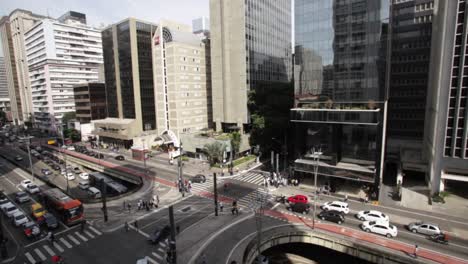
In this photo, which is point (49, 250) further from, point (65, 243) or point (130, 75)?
point (130, 75)

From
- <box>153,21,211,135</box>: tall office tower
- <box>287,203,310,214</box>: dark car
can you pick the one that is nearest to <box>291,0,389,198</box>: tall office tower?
<box>287,203,310,214</box>: dark car

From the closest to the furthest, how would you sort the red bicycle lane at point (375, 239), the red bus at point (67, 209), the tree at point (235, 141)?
the red bicycle lane at point (375, 239) < the red bus at point (67, 209) < the tree at point (235, 141)

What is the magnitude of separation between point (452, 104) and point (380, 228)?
2414 centimetres

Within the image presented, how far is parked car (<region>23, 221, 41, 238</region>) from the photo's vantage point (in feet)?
103

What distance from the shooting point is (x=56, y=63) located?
115 m

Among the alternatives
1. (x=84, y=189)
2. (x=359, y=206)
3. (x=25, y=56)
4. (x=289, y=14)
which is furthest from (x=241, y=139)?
(x=25, y=56)

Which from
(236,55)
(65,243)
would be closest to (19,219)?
(65,243)

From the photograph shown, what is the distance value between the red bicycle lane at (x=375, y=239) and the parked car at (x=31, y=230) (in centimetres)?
2999

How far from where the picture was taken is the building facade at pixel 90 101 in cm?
9912

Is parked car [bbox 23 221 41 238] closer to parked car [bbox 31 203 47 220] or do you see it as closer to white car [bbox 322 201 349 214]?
parked car [bbox 31 203 47 220]

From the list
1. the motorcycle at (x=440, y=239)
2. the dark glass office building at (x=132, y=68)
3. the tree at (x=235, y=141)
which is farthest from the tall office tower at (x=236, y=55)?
the motorcycle at (x=440, y=239)

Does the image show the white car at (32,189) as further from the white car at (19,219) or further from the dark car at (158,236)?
the dark car at (158,236)

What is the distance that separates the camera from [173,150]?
6906cm

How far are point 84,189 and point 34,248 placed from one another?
27.1 metres
